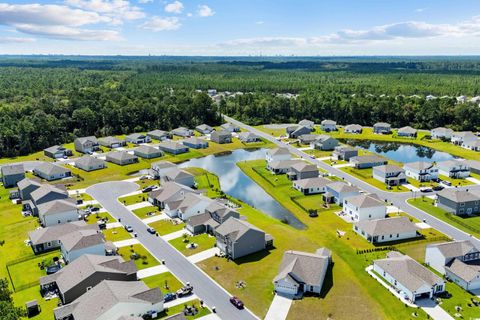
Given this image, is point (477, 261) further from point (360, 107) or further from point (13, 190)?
point (360, 107)

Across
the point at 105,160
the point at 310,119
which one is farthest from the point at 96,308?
the point at 310,119

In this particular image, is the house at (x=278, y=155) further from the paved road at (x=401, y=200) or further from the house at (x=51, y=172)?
the house at (x=51, y=172)

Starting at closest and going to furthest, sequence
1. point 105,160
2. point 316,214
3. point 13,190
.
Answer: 1. point 316,214
2. point 13,190
3. point 105,160

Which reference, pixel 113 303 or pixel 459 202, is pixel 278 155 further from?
pixel 113 303

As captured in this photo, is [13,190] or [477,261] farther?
[13,190]

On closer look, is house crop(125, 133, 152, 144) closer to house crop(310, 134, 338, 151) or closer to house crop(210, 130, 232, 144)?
house crop(210, 130, 232, 144)

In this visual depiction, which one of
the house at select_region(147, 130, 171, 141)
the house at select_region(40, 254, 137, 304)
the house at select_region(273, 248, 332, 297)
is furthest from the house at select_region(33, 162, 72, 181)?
the house at select_region(273, 248, 332, 297)

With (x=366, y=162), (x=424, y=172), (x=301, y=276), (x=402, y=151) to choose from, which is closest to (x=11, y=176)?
(x=301, y=276)
